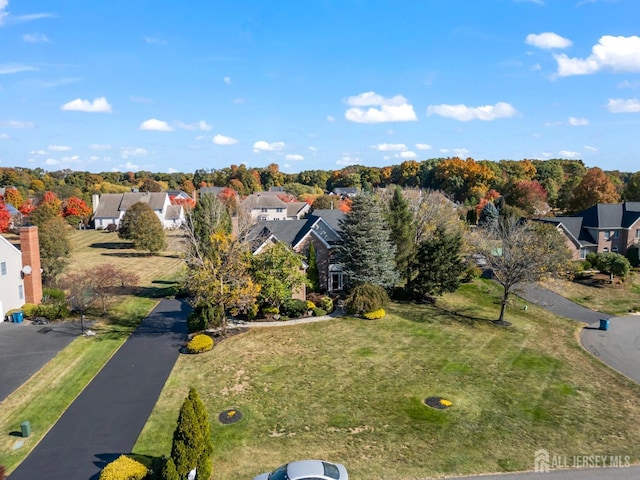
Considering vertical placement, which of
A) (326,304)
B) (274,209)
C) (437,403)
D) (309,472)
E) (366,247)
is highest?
(274,209)

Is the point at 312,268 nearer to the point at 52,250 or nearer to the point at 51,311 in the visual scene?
the point at 51,311

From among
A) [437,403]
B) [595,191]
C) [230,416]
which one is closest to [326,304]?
[437,403]

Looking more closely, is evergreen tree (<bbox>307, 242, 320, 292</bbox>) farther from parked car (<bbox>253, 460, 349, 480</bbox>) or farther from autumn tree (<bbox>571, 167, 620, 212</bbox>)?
autumn tree (<bbox>571, 167, 620, 212</bbox>)

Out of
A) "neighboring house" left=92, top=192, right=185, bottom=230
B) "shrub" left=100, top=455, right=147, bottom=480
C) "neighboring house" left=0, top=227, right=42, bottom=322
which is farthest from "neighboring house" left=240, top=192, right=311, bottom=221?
"shrub" left=100, top=455, right=147, bottom=480

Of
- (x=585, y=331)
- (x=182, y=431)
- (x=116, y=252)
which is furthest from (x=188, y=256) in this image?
(x=116, y=252)

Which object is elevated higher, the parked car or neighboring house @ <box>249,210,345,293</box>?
neighboring house @ <box>249,210,345,293</box>
